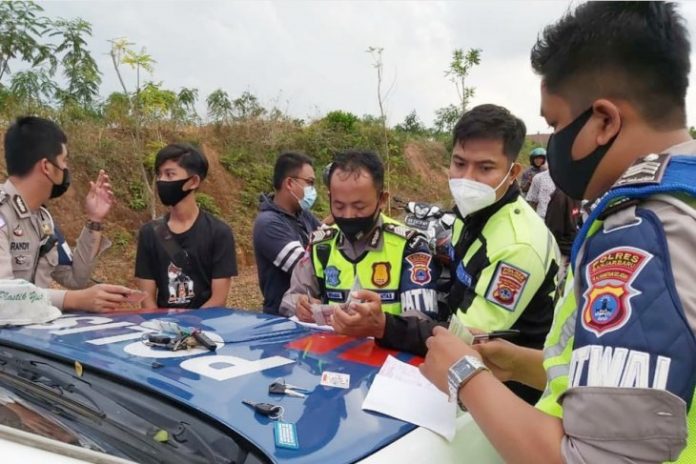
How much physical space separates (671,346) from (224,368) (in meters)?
1.17

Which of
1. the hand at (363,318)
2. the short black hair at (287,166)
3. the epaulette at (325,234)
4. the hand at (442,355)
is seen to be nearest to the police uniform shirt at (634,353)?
the hand at (442,355)

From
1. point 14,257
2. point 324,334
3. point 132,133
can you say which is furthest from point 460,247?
point 132,133

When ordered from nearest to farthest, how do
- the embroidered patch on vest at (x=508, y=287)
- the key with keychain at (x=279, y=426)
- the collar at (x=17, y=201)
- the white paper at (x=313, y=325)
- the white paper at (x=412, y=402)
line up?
the key with keychain at (x=279, y=426)
the white paper at (x=412, y=402)
the embroidered patch on vest at (x=508, y=287)
the white paper at (x=313, y=325)
the collar at (x=17, y=201)

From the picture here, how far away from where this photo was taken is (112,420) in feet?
4.30

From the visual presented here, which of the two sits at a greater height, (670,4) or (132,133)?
(132,133)

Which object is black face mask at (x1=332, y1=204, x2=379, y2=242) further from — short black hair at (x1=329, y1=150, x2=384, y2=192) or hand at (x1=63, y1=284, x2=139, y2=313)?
hand at (x1=63, y1=284, x2=139, y2=313)

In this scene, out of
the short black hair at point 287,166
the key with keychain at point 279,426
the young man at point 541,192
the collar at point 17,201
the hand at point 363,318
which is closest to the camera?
the key with keychain at point 279,426

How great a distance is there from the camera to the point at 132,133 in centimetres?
1104

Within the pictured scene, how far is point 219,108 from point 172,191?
11446 mm

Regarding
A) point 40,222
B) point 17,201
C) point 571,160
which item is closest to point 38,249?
point 40,222

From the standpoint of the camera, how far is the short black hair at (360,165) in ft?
8.20

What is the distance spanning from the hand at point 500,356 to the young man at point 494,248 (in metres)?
0.22

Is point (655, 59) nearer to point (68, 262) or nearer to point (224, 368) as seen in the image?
point (224, 368)

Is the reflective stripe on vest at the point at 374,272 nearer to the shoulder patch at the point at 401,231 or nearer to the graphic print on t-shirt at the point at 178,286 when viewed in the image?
the shoulder patch at the point at 401,231
